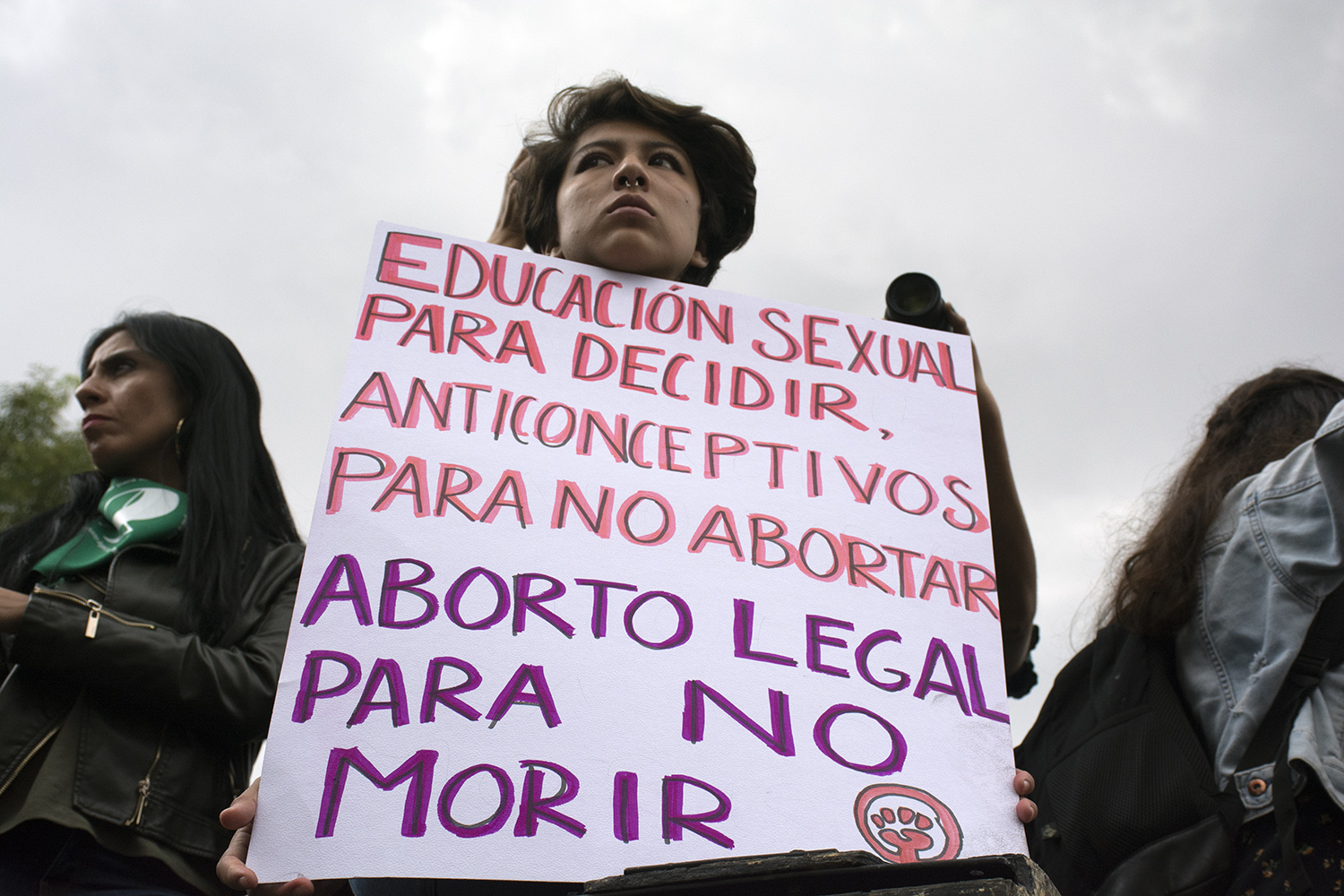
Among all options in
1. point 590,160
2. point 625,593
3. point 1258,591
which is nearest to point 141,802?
point 625,593

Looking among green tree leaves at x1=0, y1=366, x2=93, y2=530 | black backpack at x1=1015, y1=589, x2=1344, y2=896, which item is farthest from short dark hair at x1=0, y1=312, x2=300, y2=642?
green tree leaves at x1=0, y1=366, x2=93, y2=530

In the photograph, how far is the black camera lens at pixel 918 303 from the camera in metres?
1.97

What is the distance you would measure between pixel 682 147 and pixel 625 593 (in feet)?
4.47

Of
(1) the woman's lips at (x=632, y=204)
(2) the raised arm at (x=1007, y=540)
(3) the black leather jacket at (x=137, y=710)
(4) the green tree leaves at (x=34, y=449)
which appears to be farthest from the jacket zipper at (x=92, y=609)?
(4) the green tree leaves at (x=34, y=449)

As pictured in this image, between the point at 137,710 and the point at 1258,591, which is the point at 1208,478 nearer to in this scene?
the point at 1258,591

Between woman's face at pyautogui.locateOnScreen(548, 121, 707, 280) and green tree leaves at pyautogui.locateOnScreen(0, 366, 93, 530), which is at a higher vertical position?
green tree leaves at pyautogui.locateOnScreen(0, 366, 93, 530)

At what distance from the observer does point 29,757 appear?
5.74 feet

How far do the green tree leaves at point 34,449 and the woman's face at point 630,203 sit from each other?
10.2 metres

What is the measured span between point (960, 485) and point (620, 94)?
4.27 feet

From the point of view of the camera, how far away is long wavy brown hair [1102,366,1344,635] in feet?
6.42

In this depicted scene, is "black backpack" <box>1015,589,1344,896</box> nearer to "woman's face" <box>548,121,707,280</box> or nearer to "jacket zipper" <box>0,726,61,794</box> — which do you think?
"woman's face" <box>548,121,707,280</box>

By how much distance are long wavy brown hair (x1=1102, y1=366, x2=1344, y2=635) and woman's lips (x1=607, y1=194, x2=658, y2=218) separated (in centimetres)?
120

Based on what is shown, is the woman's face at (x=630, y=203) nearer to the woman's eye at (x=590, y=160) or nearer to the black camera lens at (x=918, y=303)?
the woman's eye at (x=590, y=160)

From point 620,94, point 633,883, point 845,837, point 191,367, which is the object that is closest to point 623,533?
point 845,837
